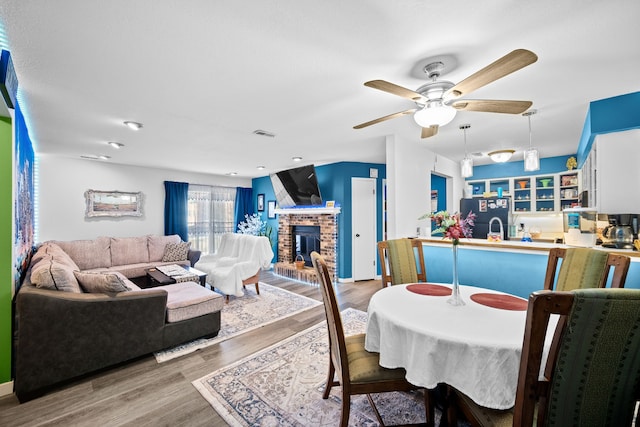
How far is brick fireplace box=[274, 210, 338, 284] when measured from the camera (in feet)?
17.3

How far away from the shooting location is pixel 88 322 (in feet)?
7.11

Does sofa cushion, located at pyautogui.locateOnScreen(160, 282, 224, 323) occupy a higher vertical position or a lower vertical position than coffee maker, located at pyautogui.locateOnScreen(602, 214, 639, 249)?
lower

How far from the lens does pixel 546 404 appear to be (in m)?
0.91

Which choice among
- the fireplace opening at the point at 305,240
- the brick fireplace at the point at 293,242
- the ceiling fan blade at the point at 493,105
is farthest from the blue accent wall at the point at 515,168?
the ceiling fan blade at the point at 493,105

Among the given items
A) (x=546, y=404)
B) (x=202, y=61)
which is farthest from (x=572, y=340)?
(x=202, y=61)

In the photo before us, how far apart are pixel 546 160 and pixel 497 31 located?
484 centimetres

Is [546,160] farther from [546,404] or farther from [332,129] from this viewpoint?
[546,404]

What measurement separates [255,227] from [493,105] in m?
5.62

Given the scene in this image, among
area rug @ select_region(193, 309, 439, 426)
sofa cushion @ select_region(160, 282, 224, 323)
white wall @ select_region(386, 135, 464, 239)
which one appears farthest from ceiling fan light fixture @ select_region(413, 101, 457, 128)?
sofa cushion @ select_region(160, 282, 224, 323)

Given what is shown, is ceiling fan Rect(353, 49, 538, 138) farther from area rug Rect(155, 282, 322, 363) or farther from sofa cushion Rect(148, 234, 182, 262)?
sofa cushion Rect(148, 234, 182, 262)

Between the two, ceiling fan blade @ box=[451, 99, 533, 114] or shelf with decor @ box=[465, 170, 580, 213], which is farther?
shelf with decor @ box=[465, 170, 580, 213]

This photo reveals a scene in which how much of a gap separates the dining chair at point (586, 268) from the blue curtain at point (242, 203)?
6474 millimetres

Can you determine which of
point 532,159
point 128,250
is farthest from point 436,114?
point 128,250

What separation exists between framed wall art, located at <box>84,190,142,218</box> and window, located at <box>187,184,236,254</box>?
3.59 feet
